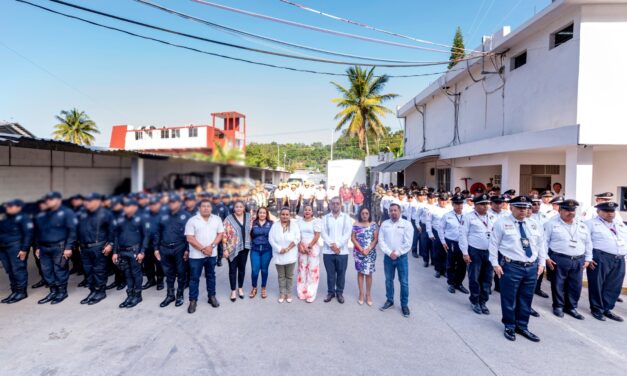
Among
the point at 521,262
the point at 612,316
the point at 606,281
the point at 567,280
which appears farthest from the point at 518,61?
the point at 521,262

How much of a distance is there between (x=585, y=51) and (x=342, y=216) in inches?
265

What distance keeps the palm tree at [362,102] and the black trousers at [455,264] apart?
17796 millimetres

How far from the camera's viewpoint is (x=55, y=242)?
3428 mm

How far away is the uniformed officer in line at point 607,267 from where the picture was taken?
427cm

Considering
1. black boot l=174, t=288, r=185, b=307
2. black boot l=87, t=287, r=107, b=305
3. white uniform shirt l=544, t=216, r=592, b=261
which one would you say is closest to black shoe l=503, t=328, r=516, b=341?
white uniform shirt l=544, t=216, r=592, b=261

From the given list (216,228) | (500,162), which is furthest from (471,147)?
(216,228)

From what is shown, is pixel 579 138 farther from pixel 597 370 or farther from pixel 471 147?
pixel 597 370

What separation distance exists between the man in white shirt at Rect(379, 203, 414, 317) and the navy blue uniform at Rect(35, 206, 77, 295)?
368 centimetres

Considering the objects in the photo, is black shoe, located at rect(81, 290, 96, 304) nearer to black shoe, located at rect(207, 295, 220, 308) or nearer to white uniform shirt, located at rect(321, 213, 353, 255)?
black shoe, located at rect(207, 295, 220, 308)

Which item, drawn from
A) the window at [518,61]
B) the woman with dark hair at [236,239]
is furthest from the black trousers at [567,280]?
the window at [518,61]

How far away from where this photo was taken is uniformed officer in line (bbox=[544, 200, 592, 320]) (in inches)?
166

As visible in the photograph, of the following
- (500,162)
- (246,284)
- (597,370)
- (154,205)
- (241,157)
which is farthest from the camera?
(500,162)

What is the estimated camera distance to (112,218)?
263 cm

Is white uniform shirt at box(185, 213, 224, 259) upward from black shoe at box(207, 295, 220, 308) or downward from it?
upward
